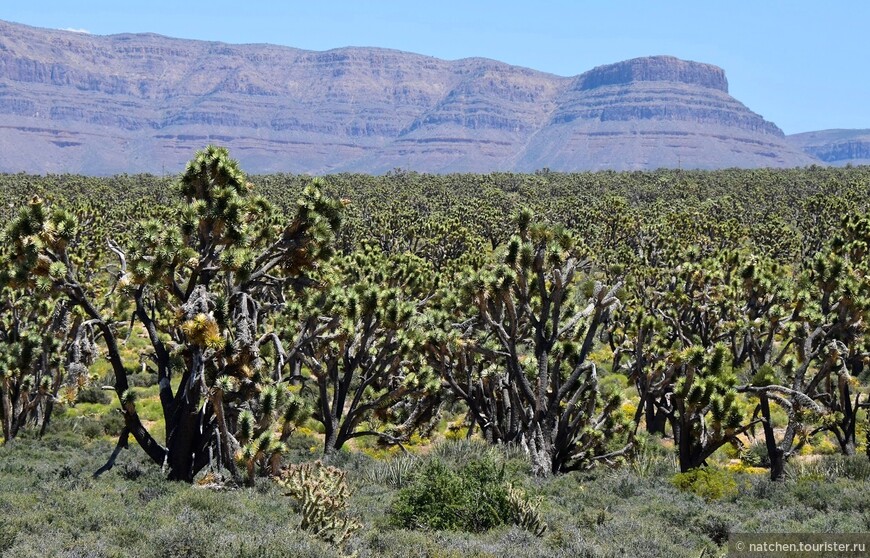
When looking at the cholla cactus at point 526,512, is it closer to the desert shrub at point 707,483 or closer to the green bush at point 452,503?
the green bush at point 452,503

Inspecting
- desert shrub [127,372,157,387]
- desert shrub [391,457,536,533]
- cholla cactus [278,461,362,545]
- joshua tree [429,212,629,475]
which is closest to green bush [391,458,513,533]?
desert shrub [391,457,536,533]

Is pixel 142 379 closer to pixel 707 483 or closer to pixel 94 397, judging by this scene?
pixel 94 397

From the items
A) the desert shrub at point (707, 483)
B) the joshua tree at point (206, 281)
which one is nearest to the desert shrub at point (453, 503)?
the joshua tree at point (206, 281)

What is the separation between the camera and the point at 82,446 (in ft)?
72.0

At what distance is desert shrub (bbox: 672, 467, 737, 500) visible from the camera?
14.8m

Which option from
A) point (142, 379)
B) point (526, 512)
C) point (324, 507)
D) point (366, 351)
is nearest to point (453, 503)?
point (526, 512)

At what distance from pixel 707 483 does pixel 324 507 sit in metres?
7.14

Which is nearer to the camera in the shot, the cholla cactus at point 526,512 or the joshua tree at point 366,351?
the cholla cactus at point 526,512

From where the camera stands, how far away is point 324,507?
11648mm

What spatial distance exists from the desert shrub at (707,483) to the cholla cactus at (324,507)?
639cm

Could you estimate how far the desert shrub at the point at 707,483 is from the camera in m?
14.8

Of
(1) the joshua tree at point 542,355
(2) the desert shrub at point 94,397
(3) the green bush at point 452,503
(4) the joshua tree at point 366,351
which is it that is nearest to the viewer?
(3) the green bush at point 452,503

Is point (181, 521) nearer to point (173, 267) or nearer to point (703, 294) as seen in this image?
point (173, 267)

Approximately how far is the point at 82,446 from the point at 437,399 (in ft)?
29.7
